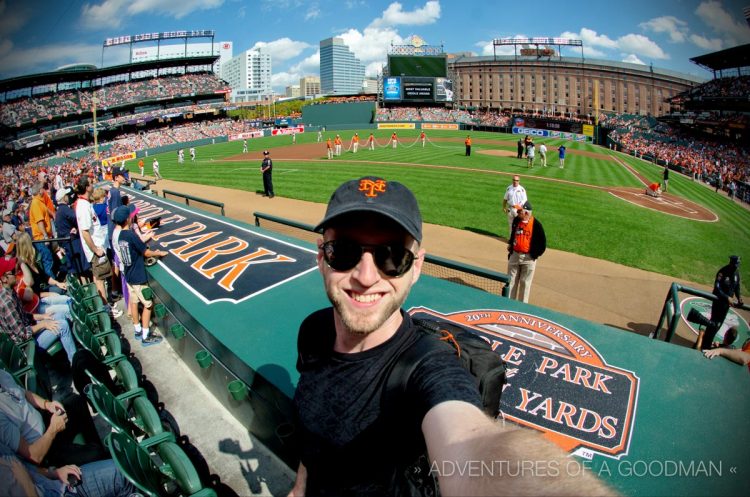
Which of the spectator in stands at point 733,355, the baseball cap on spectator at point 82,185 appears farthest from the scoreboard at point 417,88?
the spectator in stands at point 733,355

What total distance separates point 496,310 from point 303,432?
319 cm

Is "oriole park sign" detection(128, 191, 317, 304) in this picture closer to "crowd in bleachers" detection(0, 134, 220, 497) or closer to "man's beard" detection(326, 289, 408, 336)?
"crowd in bleachers" detection(0, 134, 220, 497)

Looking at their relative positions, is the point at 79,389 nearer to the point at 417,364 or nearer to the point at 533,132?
the point at 417,364

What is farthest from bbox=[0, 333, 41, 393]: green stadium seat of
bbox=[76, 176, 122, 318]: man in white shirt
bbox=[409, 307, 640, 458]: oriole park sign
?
bbox=[409, 307, 640, 458]: oriole park sign

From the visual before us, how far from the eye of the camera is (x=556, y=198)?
17.4 metres

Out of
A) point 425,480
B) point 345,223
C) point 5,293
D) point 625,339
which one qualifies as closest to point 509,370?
point 625,339

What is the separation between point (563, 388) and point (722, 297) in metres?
4.69

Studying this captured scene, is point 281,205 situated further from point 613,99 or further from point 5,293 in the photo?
point 613,99

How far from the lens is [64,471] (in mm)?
2781

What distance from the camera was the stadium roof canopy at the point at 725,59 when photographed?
31600mm

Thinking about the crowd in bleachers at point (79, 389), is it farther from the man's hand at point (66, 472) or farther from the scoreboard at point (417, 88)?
the scoreboard at point (417, 88)

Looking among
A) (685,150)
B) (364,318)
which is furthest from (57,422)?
(685,150)

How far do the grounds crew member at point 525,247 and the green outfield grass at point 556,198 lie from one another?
10.5 feet

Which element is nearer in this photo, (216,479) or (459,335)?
(459,335)
